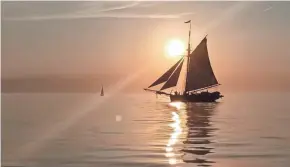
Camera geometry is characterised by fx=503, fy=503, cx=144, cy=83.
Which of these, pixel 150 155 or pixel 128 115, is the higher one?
pixel 128 115

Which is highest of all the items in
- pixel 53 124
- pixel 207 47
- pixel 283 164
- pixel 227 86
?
pixel 207 47

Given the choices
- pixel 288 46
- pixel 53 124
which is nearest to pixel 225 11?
pixel 288 46

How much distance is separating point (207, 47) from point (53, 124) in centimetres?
99

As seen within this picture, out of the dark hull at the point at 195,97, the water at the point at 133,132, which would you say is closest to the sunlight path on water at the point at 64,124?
the water at the point at 133,132

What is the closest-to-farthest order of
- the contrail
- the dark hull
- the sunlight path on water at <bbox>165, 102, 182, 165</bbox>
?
the sunlight path on water at <bbox>165, 102, 182, 165</bbox>, the contrail, the dark hull

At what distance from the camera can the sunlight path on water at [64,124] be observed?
2811 millimetres

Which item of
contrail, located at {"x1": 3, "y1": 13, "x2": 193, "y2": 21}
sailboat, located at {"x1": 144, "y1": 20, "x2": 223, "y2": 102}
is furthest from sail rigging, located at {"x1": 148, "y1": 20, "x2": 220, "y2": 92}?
contrail, located at {"x1": 3, "y1": 13, "x2": 193, "y2": 21}

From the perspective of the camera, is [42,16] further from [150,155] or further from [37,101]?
[150,155]

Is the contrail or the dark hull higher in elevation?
the contrail

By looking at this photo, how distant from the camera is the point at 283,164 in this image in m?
2.71

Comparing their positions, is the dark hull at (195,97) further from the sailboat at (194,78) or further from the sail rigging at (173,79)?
the sail rigging at (173,79)

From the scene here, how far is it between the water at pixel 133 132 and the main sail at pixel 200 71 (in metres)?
0.15

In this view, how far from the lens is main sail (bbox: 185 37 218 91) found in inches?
112

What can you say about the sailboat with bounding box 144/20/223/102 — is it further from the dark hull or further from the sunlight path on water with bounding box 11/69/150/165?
the sunlight path on water with bounding box 11/69/150/165
